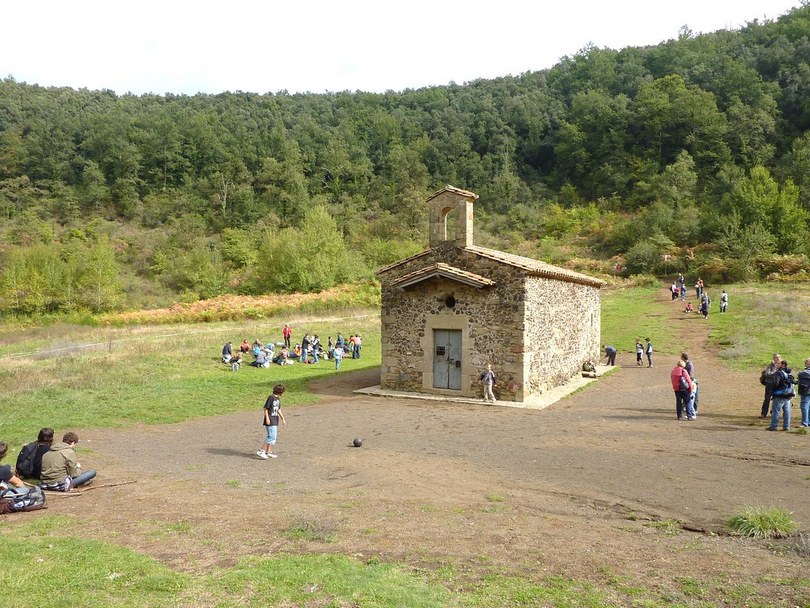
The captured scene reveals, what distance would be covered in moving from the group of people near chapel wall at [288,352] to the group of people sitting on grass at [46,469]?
540 inches

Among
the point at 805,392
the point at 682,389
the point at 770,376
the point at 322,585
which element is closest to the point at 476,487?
the point at 322,585

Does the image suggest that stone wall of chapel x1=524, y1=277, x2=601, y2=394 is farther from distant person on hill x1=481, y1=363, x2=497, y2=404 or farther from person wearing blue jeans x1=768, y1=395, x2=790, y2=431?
person wearing blue jeans x1=768, y1=395, x2=790, y2=431

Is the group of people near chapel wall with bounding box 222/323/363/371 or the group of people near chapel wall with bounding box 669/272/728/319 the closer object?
the group of people near chapel wall with bounding box 222/323/363/371

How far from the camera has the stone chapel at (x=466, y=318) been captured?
16.7m

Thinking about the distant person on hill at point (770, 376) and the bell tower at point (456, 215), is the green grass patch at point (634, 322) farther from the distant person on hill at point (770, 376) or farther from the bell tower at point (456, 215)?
the bell tower at point (456, 215)

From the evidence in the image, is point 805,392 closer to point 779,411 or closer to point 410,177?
point 779,411

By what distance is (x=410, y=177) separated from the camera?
3369 inches

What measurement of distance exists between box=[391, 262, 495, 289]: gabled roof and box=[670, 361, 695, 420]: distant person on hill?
5256mm

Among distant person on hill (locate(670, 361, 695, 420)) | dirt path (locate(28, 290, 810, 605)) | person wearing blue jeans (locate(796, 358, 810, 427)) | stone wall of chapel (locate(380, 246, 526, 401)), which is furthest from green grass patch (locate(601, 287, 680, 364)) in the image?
person wearing blue jeans (locate(796, 358, 810, 427))

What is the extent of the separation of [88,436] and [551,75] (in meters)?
112

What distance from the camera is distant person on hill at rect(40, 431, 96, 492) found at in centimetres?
854

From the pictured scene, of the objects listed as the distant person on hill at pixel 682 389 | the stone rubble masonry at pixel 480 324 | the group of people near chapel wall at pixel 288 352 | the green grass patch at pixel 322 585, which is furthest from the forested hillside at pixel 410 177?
the green grass patch at pixel 322 585

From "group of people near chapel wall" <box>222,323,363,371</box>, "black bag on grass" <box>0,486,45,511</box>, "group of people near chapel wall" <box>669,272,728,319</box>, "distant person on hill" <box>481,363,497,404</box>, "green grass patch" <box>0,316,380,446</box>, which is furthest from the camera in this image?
"group of people near chapel wall" <box>669,272,728,319</box>

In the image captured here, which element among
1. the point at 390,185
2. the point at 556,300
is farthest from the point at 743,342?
the point at 390,185
